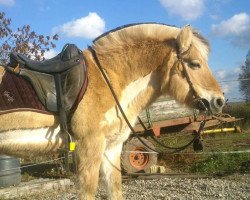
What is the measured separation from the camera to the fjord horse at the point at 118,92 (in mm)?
3514

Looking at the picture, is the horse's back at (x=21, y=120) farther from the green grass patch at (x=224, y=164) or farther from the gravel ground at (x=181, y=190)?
the green grass patch at (x=224, y=164)

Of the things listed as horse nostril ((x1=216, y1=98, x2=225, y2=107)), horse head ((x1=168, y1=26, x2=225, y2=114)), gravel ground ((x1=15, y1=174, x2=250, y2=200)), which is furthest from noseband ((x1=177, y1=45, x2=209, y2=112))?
gravel ground ((x1=15, y1=174, x2=250, y2=200))

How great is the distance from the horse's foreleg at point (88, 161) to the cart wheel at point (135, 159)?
4985 mm

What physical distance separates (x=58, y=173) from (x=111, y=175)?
16.1 feet

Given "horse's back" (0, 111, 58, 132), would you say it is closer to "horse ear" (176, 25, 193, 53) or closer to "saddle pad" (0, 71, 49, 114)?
"saddle pad" (0, 71, 49, 114)

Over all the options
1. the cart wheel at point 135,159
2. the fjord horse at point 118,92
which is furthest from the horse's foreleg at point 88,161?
the cart wheel at point 135,159

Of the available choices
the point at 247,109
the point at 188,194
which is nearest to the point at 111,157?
the point at 188,194

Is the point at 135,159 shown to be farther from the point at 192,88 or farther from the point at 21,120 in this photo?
the point at 21,120

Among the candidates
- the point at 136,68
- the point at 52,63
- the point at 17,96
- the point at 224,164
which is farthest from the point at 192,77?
the point at 224,164

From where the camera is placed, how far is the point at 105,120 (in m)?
3.64

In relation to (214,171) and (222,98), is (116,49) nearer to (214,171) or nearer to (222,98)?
(222,98)

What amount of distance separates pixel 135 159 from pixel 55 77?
5.83m

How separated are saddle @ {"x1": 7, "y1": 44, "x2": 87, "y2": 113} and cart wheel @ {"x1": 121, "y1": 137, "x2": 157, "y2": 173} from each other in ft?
17.0

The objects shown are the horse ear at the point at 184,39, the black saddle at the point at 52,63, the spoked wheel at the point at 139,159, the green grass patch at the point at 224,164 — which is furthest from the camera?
the spoked wheel at the point at 139,159
